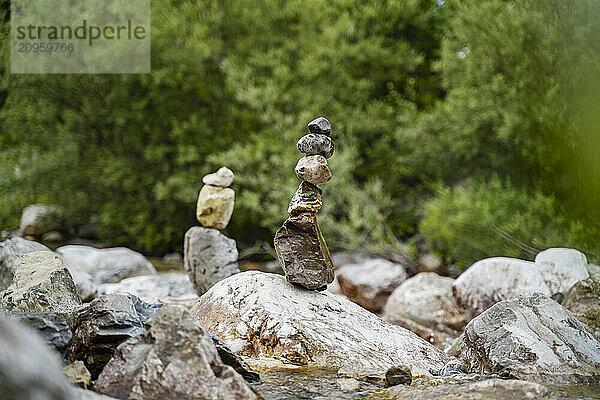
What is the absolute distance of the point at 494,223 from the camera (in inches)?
268

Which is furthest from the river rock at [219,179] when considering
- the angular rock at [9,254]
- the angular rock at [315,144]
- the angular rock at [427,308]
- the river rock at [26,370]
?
the river rock at [26,370]

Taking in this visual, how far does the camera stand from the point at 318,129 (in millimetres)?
3322

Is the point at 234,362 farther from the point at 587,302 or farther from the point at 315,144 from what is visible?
the point at 587,302

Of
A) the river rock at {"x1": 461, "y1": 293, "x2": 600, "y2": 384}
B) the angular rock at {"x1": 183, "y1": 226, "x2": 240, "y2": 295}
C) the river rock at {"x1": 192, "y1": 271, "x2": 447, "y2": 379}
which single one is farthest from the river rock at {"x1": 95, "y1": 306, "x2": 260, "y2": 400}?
the angular rock at {"x1": 183, "y1": 226, "x2": 240, "y2": 295}

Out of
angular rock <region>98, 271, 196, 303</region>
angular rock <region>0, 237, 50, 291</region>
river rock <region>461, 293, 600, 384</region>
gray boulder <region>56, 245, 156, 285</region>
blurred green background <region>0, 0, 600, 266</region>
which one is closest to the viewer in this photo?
river rock <region>461, 293, 600, 384</region>

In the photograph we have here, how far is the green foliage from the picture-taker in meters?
6.50

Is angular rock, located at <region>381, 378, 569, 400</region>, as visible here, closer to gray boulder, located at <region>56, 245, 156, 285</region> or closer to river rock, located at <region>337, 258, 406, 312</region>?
river rock, located at <region>337, 258, 406, 312</region>

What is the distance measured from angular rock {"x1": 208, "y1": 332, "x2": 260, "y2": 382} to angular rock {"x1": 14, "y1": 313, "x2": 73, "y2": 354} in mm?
509

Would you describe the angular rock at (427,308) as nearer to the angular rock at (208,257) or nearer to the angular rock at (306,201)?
the angular rock at (208,257)

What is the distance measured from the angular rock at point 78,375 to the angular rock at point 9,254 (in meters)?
1.30

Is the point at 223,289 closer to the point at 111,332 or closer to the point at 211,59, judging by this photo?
the point at 111,332

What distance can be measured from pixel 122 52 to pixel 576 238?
6.68m

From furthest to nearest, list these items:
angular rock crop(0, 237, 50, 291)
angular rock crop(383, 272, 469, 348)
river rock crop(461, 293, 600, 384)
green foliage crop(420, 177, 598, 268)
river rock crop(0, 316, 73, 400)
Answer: green foliage crop(420, 177, 598, 268), angular rock crop(383, 272, 469, 348), angular rock crop(0, 237, 50, 291), river rock crop(461, 293, 600, 384), river rock crop(0, 316, 73, 400)

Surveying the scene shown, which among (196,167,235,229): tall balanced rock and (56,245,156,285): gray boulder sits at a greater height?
(196,167,235,229): tall balanced rock
